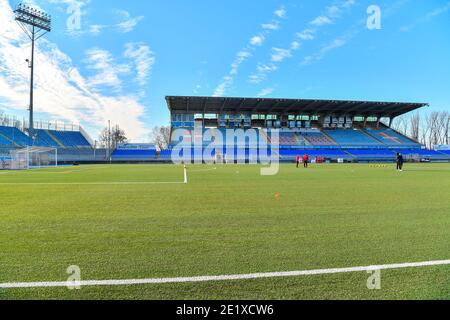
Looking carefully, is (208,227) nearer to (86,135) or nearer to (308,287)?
(308,287)

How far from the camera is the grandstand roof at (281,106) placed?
5750 cm

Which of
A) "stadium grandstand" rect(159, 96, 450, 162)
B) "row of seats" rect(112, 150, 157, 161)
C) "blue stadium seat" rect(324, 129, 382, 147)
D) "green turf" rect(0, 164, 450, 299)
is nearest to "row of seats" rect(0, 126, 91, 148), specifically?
"row of seats" rect(112, 150, 157, 161)

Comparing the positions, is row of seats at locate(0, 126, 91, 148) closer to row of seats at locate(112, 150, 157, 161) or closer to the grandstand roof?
row of seats at locate(112, 150, 157, 161)

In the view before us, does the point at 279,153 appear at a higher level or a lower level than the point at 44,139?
lower

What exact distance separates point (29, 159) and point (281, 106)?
1864 inches

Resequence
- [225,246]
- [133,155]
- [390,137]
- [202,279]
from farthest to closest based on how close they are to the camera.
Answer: [390,137], [133,155], [225,246], [202,279]

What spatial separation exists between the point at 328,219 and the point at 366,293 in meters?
3.25

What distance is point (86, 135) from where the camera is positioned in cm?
6334

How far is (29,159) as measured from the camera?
36156 millimetres

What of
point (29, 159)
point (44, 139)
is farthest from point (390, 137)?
point (44, 139)

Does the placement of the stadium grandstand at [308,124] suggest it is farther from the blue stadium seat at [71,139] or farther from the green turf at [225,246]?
the green turf at [225,246]

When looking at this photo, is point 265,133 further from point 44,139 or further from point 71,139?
point 44,139
